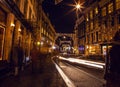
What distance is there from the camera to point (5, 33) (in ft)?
38.5

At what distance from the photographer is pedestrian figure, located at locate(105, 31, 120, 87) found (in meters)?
2.97

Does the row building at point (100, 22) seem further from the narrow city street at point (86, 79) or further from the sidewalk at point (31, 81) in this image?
the sidewalk at point (31, 81)

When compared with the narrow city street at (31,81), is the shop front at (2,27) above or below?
above

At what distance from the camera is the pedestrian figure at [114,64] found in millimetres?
2967

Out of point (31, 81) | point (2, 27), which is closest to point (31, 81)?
point (31, 81)

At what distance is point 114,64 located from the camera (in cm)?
302

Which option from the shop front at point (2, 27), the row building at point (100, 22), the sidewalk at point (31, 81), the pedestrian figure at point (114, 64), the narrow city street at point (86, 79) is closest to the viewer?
the pedestrian figure at point (114, 64)

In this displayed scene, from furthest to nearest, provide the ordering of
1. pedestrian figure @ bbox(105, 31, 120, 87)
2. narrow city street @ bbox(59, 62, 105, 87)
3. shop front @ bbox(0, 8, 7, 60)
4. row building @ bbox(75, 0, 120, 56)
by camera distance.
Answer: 1. row building @ bbox(75, 0, 120, 56)
2. shop front @ bbox(0, 8, 7, 60)
3. narrow city street @ bbox(59, 62, 105, 87)
4. pedestrian figure @ bbox(105, 31, 120, 87)

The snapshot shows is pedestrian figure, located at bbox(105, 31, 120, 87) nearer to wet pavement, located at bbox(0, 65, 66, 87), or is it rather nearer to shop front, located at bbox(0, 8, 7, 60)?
wet pavement, located at bbox(0, 65, 66, 87)

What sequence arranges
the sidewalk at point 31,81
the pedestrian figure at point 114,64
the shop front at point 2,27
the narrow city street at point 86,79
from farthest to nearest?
the shop front at point 2,27
the narrow city street at point 86,79
the sidewalk at point 31,81
the pedestrian figure at point 114,64

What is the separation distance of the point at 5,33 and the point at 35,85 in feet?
20.3

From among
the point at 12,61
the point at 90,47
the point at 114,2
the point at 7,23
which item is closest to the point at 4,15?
the point at 7,23

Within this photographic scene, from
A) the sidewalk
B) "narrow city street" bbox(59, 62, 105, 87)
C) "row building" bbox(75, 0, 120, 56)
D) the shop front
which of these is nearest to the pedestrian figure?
"narrow city street" bbox(59, 62, 105, 87)

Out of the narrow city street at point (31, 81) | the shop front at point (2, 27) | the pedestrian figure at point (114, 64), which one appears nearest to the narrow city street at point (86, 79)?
the narrow city street at point (31, 81)
